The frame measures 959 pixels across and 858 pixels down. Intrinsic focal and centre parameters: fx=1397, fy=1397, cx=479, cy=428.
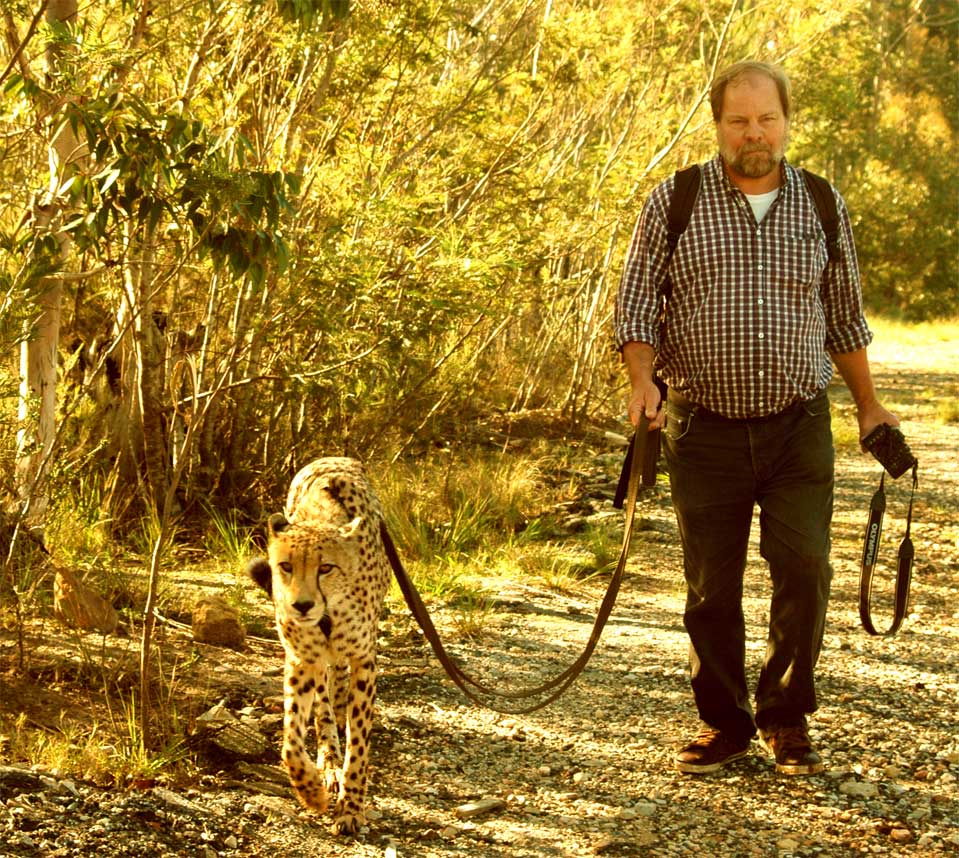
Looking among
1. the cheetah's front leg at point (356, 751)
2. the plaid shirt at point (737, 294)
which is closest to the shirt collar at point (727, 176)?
the plaid shirt at point (737, 294)

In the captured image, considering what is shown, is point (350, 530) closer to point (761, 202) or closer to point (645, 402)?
point (645, 402)

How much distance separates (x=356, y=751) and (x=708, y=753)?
1509 mm

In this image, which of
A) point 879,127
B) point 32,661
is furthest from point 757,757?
point 879,127

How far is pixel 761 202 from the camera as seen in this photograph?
Answer: 17.4ft

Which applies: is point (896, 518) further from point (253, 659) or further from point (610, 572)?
point (253, 659)

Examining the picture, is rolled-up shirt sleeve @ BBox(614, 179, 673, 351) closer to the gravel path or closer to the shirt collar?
the shirt collar

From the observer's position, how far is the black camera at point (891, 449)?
213 inches

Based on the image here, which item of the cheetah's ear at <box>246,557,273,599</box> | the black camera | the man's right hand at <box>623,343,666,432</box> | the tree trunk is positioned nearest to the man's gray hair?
the man's right hand at <box>623,343,666,432</box>

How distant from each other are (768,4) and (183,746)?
9700 mm

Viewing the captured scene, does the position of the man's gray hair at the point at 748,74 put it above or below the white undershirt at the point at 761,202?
above

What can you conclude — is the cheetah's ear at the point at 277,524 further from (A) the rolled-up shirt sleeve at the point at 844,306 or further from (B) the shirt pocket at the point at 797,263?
(A) the rolled-up shirt sleeve at the point at 844,306

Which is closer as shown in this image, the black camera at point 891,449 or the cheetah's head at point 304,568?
the cheetah's head at point 304,568

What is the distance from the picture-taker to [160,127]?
4996 mm

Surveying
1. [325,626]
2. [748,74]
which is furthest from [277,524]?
[748,74]
